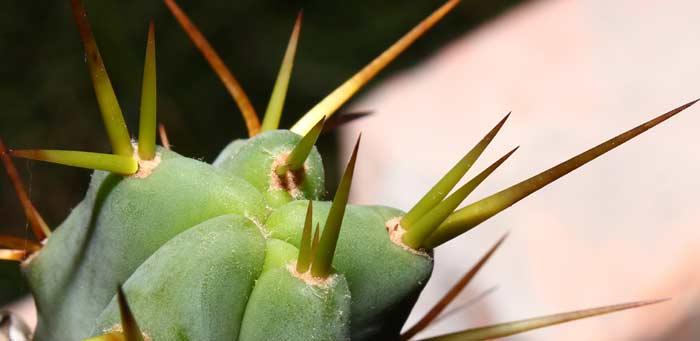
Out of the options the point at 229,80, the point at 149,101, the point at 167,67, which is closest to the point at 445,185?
the point at 149,101

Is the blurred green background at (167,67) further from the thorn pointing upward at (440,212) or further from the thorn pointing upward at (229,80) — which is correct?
the thorn pointing upward at (440,212)

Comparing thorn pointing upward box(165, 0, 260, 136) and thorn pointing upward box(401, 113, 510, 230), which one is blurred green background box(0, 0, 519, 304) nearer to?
thorn pointing upward box(165, 0, 260, 136)

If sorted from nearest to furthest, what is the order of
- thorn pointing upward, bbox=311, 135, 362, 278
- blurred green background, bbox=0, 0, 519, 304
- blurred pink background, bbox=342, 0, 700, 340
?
thorn pointing upward, bbox=311, 135, 362, 278 < blurred pink background, bbox=342, 0, 700, 340 < blurred green background, bbox=0, 0, 519, 304

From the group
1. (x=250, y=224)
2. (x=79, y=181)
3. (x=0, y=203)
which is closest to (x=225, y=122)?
(x=79, y=181)

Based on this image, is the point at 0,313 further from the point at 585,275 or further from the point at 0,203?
the point at 0,203

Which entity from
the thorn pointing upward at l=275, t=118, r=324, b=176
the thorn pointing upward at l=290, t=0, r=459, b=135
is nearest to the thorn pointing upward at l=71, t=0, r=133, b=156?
the thorn pointing upward at l=275, t=118, r=324, b=176

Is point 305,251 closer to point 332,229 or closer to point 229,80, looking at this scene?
point 332,229

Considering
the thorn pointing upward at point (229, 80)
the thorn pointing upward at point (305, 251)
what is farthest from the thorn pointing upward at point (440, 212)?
the thorn pointing upward at point (229, 80)
